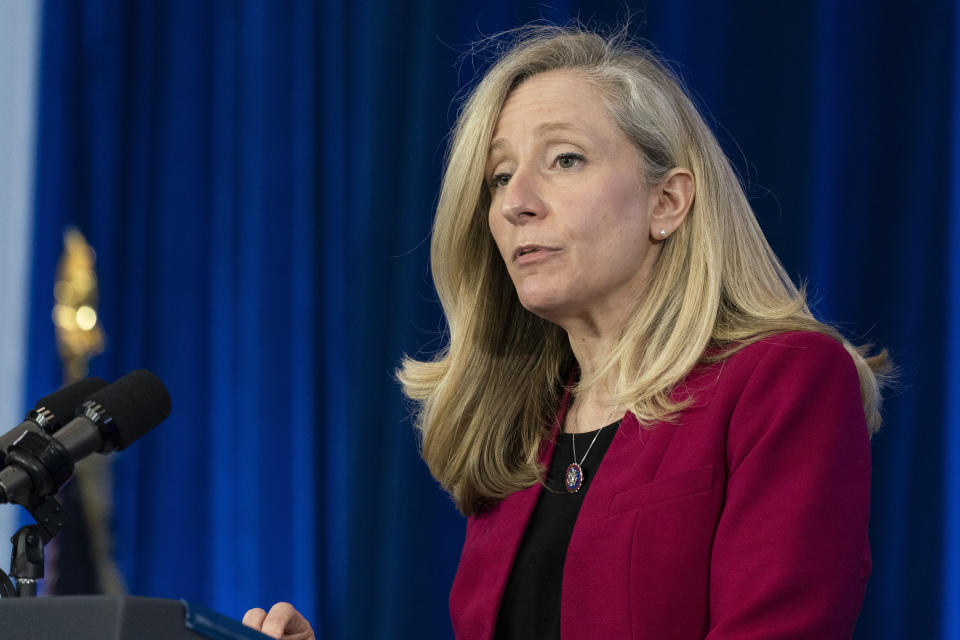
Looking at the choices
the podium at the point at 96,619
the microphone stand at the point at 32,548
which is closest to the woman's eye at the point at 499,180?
the microphone stand at the point at 32,548

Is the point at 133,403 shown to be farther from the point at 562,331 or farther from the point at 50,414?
the point at 562,331

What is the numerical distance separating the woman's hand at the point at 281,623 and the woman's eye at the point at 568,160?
2.31 feet

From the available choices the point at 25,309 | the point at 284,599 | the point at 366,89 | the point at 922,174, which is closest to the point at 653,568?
the point at 922,174

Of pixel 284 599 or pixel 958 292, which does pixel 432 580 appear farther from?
pixel 958 292

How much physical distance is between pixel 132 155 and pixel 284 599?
1159 millimetres

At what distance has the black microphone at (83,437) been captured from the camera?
39.9 inches

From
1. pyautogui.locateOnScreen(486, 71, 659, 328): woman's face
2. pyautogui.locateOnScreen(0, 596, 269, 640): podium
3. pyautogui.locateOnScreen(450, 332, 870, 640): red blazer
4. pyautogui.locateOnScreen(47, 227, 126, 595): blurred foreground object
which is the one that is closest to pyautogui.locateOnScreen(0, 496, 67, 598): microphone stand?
pyautogui.locateOnScreen(0, 596, 269, 640): podium

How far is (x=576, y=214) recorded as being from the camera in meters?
1.50

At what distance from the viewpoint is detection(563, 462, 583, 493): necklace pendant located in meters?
1.48

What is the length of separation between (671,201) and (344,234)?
45.6 inches

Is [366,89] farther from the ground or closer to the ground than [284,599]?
farther from the ground

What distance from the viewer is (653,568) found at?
1.25 metres

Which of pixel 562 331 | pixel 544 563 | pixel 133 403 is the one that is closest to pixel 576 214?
pixel 562 331

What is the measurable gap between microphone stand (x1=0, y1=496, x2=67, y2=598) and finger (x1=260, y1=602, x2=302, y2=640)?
408 millimetres
